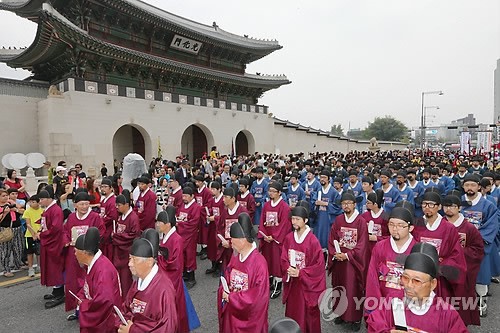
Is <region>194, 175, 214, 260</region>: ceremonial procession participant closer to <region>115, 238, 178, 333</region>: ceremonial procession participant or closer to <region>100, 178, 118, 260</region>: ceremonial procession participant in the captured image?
<region>100, 178, 118, 260</region>: ceremonial procession participant

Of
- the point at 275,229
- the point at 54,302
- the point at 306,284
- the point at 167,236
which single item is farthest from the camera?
the point at 275,229

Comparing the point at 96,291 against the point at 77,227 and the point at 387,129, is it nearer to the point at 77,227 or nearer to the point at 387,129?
the point at 77,227

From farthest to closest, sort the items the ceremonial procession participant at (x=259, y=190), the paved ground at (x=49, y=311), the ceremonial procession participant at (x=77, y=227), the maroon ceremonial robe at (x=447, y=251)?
1. the ceremonial procession participant at (x=259, y=190)
2. the ceremonial procession participant at (x=77, y=227)
3. the paved ground at (x=49, y=311)
4. the maroon ceremonial robe at (x=447, y=251)

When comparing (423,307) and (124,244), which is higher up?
(423,307)

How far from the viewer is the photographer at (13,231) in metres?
6.43

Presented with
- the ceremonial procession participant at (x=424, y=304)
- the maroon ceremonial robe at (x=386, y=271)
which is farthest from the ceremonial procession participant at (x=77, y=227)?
the ceremonial procession participant at (x=424, y=304)

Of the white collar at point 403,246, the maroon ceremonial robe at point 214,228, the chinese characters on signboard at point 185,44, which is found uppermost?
the chinese characters on signboard at point 185,44

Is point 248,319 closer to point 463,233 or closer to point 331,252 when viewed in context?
point 331,252

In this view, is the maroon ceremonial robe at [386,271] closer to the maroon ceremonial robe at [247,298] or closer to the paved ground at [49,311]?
the maroon ceremonial robe at [247,298]

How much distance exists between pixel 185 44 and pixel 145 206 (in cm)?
2014

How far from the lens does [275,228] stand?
6.13m

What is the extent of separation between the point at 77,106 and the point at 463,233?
60.2 feet

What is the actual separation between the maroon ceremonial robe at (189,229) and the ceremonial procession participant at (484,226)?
490 cm

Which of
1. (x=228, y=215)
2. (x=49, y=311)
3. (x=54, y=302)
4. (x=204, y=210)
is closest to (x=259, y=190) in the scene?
(x=204, y=210)
